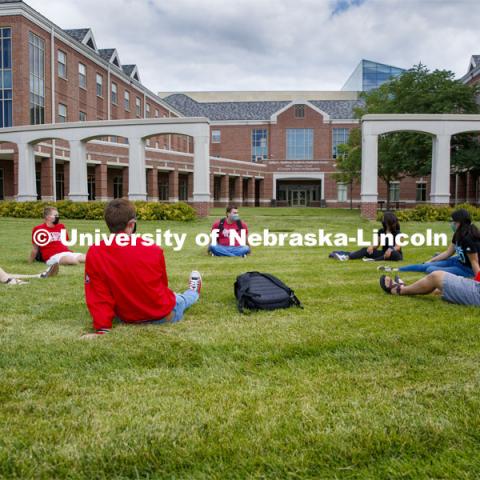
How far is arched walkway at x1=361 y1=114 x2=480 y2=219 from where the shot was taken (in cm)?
2347

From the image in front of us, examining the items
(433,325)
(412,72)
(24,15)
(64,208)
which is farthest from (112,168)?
(433,325)

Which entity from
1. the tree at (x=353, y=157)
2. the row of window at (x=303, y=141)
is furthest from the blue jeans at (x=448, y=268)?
the row of window at (x=303, y=141)

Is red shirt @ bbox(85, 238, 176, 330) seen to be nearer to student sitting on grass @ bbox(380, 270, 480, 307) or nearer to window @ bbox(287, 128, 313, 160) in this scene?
student sitting on grass @ bbox(380, 270, 480, 307)

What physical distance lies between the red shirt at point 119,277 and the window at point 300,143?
2120 inches

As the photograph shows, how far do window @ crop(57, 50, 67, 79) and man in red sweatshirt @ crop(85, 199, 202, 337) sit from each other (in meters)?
33.4

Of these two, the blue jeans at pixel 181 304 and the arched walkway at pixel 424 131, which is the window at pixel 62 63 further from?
the blue jeans at pixel 181 304

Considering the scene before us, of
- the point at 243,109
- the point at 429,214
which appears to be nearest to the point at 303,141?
the point at 243,109

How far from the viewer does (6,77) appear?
102 feet

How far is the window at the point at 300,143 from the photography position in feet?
187

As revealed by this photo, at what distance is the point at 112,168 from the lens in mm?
39031

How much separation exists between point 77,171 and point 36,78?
9.87 metres

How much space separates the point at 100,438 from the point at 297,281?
5405mm

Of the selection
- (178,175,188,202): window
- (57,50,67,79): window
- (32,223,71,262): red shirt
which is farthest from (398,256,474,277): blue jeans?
(178,175,188,202): window

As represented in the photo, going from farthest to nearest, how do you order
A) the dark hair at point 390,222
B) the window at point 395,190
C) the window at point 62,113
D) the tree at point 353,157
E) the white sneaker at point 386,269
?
the window at point 395,190
the tree at point 353,157
the window at point 62,113
the dark hair at point 390,222
the white sneaker at point 386,269
